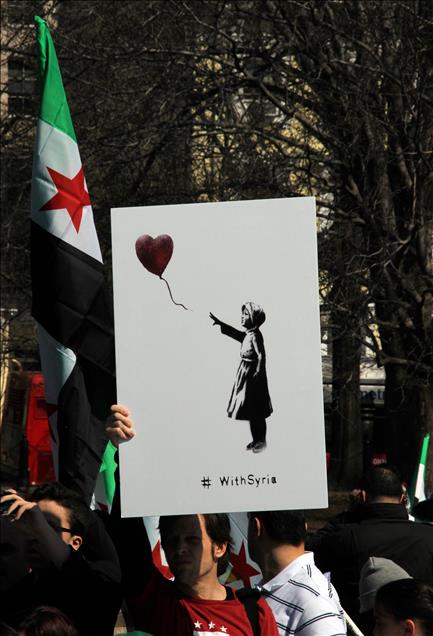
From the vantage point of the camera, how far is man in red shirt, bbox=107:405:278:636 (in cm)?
350

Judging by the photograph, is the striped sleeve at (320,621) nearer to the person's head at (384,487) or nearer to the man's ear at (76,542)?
the man's ear at (76,542)

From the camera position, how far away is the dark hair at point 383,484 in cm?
565

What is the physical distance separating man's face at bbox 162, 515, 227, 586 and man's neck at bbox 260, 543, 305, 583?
352 mm

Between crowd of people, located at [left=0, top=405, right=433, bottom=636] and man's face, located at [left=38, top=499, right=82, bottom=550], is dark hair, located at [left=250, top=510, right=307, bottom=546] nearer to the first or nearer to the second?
crowd of people, located at [left=0, top=405, right=433, bottom=636]

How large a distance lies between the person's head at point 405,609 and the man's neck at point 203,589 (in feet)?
1.98

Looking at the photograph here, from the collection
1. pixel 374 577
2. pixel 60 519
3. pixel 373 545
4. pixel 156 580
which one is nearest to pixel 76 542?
pixel 60 519

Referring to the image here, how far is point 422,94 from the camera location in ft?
36.0

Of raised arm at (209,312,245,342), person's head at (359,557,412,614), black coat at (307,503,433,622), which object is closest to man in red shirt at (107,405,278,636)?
raised arm at (209,312,245,342)

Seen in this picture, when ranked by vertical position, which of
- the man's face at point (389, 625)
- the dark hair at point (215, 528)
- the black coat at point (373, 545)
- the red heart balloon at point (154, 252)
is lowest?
the black coat at point (373, 545)

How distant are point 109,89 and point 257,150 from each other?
1681 millimetres

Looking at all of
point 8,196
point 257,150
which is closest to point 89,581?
point 257,150

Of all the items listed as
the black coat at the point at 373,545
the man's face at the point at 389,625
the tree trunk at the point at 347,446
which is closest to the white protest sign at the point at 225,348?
the man's face at the point at 389,625

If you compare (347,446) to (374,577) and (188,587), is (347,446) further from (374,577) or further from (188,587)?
(188,587)

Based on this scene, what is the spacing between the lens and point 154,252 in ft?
12.5
